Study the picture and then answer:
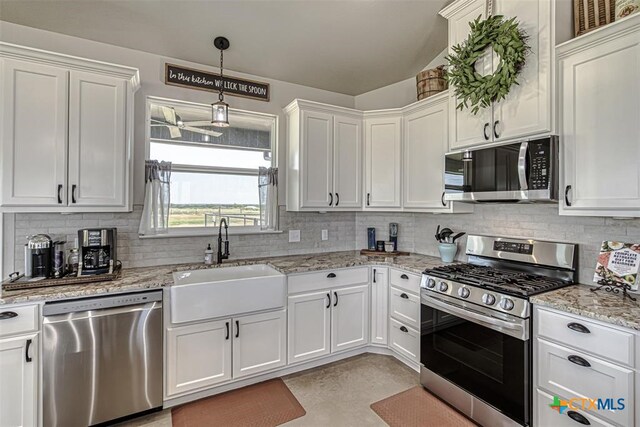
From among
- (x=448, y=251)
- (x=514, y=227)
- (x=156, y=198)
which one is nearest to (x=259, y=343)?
(x=156, y=198)

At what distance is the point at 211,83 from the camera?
10.2 ft

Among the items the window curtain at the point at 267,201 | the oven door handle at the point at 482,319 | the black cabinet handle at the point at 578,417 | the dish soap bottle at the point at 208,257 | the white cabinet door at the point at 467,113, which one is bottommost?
the black cabinet handle at the point at 578,417

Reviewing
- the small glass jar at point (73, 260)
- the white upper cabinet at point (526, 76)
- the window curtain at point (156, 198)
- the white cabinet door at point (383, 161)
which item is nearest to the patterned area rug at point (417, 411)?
the white cabinet door at point (383, 161)

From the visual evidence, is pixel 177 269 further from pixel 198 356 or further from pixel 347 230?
pixel 347 230

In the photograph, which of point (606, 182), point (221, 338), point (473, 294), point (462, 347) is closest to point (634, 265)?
point (606, 182)

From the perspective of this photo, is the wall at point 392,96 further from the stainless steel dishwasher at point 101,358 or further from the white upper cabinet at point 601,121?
the stainless steel dishwasher at point 101,358

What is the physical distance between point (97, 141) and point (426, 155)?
278cm

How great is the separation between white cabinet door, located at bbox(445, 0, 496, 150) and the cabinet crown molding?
257 centimetres

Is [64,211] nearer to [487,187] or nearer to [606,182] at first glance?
[487,187]

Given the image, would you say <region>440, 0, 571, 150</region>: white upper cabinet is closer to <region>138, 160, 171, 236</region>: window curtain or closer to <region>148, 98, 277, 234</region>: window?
<region>148, 98, 277, 234</region>: window

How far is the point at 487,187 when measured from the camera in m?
2.42

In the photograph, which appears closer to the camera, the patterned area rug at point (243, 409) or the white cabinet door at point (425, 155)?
the patterned area rug at point (243, 409)

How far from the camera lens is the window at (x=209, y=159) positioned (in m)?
2.97

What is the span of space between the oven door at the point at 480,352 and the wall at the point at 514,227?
2.60ft
